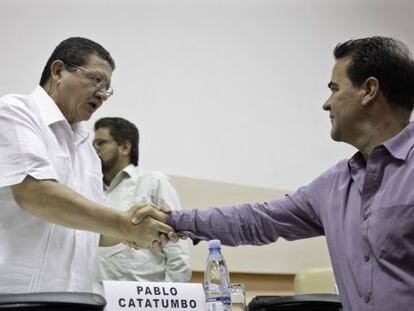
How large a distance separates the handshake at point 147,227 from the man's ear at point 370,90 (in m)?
0.73

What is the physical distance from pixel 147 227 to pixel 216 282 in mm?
287

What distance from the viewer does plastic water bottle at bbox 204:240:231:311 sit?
142 cm

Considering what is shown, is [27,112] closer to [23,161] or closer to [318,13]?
[23,161]

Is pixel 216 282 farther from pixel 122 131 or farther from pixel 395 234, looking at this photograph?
pixel 122 131

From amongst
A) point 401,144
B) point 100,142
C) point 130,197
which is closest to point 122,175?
point 130,197

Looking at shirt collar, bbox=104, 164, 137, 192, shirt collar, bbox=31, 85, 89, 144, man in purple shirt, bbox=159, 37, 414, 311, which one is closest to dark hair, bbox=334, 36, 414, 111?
man in purple shirt, bbox=159, 37, 414, 311

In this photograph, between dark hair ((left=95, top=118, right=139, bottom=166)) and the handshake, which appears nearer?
the handshake

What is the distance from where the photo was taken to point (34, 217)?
5.11ft

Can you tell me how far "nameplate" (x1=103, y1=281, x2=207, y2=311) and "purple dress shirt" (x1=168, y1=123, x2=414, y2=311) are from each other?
411 mm

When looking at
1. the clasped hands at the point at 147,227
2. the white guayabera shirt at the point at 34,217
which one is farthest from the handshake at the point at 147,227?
the white guayabera shirt at the point at 34,217

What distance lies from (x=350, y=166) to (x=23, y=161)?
3.04ft

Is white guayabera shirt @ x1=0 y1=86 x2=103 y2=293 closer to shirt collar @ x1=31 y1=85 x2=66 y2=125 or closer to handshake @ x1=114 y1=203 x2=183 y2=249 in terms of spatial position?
shirt collar @ x1=31 y1=85 x2=66 y2=125

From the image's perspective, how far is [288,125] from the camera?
12.9ft

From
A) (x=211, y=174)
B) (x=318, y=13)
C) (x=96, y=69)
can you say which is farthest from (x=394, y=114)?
(x=318, y=13)
